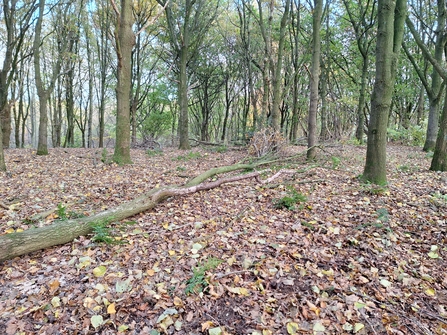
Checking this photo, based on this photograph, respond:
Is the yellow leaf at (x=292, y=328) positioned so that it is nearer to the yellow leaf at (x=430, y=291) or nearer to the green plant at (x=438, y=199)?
the yellow leaf at (x=430, y=291)

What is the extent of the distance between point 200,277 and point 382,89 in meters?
4.61

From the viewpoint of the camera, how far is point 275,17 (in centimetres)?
1517

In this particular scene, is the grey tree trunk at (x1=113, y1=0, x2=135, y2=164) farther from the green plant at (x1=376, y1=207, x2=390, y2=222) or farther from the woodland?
the green plant at (x1=376, y1=207, x2=390, y2=222)

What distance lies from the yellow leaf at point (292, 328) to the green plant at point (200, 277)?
866mm

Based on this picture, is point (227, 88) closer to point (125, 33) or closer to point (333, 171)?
point (125, 33)

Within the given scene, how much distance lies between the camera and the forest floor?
2.34 metres

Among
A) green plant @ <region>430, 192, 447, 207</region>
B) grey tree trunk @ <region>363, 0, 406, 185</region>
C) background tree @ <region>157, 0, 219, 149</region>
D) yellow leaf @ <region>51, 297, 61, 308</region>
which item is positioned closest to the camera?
yellow leaf @ <region>51, 297, 61, 308</region>

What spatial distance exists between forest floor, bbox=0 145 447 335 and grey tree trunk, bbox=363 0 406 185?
534mm

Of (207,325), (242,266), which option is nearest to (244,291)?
(242,266)

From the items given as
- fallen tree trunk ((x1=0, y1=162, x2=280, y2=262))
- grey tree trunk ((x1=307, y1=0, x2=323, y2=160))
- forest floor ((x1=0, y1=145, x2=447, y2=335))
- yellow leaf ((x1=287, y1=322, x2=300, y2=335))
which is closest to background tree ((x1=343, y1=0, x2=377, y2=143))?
grey tree trunk ((x1=307, y1=0, x2=323, y2=160))

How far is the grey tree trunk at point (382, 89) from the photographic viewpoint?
16.0 feet

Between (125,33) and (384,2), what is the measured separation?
6026mm

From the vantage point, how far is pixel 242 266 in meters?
3.02

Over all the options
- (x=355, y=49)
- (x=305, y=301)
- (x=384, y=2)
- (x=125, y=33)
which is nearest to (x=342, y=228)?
(x=305, y=301)
